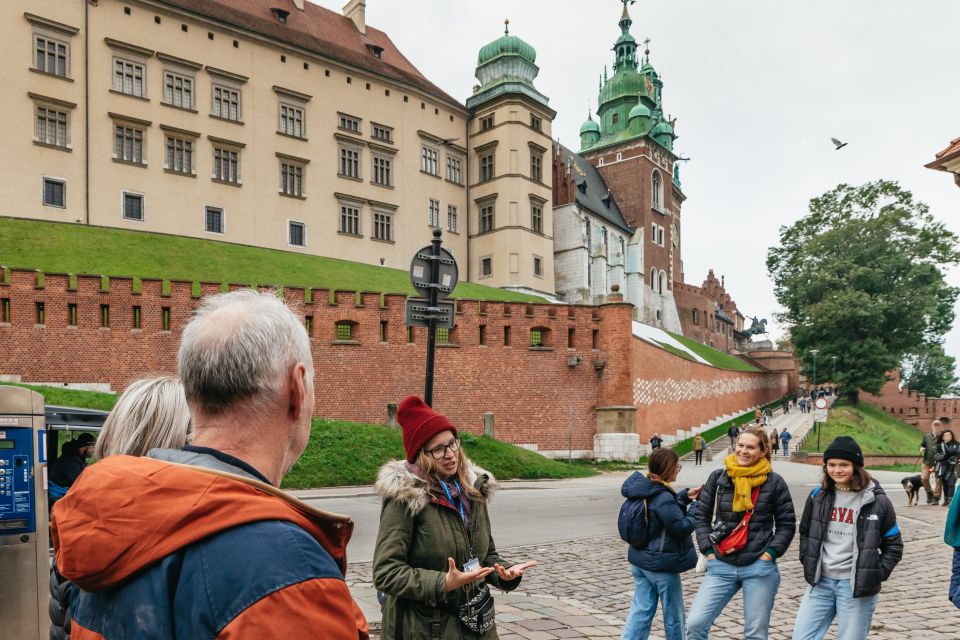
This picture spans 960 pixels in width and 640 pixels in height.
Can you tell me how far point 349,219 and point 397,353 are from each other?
55.3ft

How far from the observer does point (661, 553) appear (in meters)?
5.09

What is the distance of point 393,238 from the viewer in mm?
45250

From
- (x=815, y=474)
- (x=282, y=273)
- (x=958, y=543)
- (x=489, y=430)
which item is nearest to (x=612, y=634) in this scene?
(x=958, y=543)

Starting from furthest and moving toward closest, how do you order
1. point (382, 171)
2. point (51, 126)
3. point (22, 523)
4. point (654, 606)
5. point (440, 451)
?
point (382, 171) < point (51, 126) < point (22, 523) < point (654, 606) < point (440, 451)


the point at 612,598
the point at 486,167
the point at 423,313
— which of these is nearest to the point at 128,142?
the point at 486,167

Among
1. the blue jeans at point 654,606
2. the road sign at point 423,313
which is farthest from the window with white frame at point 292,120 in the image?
the blue jeans at point 654,606

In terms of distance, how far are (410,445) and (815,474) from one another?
26.7 meters

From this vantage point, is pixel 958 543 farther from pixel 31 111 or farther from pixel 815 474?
pixel 31 111

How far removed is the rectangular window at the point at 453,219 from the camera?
4859cm

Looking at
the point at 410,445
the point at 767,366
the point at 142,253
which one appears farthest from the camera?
the point at 767,366

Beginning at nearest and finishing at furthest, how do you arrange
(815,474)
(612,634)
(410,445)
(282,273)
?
(410,445) < (612,634) < (815,474) < (282,273)

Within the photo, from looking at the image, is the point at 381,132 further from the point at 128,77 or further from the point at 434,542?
the point at 434,542

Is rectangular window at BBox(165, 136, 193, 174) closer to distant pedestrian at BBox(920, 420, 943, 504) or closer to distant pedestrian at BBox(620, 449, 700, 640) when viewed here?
distant pedestrian at BBox(920, 420, 943, 504)

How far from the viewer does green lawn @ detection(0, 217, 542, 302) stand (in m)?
28.5
